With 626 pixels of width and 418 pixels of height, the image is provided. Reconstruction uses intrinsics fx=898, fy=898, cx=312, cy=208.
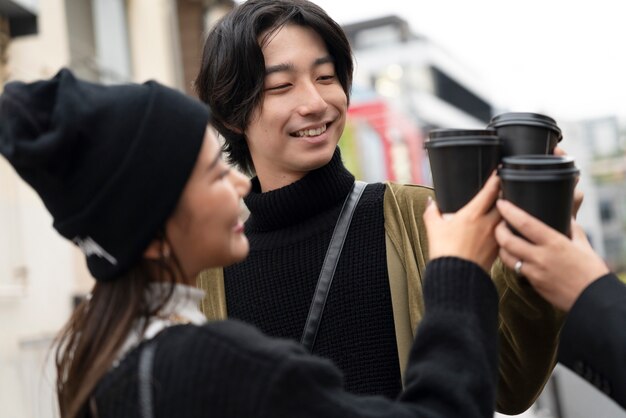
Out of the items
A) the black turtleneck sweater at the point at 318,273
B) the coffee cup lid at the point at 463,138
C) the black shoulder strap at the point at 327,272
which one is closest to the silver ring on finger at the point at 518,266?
the coffee cup lid at the point at 463,138

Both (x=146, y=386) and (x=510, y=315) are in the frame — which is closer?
(x=146, y=386)

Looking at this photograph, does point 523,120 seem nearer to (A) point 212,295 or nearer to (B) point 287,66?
(B) point 287,66

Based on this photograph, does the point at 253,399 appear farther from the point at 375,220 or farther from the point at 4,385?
the point at 4,385

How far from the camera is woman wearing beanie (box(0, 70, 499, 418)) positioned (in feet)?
4.63

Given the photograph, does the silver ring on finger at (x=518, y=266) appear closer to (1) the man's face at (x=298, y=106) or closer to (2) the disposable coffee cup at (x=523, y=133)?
(2) the disposable coffee cup at (x=523, y=133)

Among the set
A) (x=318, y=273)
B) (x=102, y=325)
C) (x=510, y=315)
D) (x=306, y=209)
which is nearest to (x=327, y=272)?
(x=318, y=273)

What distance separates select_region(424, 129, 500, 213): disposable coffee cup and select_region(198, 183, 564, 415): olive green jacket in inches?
12.4

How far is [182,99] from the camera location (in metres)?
1.57

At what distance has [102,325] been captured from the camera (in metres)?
1.54

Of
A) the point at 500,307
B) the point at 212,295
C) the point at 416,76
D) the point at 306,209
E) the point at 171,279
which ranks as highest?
the point at 171,279

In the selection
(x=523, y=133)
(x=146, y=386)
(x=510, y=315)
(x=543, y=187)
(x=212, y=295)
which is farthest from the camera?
(x=212, y=295)

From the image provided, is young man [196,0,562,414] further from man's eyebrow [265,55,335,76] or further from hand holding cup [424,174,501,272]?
hand holding cup [424,174,501,272]

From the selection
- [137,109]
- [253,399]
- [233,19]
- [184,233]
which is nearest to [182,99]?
[137,109]

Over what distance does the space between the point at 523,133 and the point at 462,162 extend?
0.16 metres
